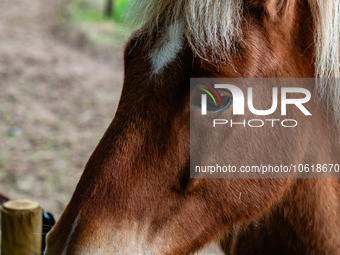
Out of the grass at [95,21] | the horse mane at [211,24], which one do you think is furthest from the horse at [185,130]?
the grass at [95,21]

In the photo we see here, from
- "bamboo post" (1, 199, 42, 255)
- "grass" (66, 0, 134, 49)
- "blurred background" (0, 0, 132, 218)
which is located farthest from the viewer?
"grass" (66, 0, 134, 49)

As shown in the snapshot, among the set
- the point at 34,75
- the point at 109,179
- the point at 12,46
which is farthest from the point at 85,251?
the point at 12,46

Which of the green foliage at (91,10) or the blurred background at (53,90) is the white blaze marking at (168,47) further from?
the green foliage at (91,10)

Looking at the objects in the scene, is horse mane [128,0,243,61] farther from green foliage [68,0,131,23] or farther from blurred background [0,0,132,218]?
green foliage [68,0,131,23]

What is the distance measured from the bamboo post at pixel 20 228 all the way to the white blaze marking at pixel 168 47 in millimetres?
738

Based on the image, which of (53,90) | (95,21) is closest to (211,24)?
(53,90)

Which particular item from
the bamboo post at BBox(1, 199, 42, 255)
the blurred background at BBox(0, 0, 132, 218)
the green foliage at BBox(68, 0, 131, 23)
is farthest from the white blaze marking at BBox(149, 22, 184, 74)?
the green foliage at BBox(68, 0, 131, 23)

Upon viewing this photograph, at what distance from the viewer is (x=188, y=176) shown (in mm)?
1189

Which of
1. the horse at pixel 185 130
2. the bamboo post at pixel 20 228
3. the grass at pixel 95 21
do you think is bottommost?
the bamboo post at pixel 20 228

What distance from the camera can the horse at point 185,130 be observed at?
1.13 m

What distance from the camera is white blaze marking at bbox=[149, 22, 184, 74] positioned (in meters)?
1.17

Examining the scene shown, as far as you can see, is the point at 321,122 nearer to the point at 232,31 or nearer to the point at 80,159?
the point at 232,31

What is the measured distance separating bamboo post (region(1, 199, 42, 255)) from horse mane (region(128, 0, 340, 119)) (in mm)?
815

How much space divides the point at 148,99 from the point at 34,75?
469 cm
